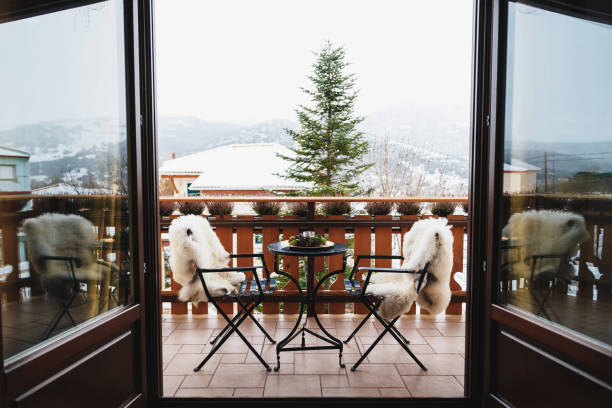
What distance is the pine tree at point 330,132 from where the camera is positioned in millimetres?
13359

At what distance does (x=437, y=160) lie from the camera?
8.69 m

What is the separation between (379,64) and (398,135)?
23.5 ft

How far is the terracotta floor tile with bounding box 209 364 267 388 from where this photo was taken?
230cm

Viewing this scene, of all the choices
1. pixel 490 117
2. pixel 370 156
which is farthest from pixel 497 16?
pixel 370 156

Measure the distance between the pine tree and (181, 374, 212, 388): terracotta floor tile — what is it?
11110 millimetres

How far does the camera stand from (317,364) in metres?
2.56

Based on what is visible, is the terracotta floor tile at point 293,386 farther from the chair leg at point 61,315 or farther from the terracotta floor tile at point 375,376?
the chair leg at point 61,315

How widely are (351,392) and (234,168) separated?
754 centimetres

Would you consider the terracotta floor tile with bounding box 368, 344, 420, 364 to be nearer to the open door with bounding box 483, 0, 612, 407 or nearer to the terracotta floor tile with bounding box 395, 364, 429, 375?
the terracotta floor tile with bounding box 395, 364, 429, 375

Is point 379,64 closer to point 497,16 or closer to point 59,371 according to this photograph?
point 497,16

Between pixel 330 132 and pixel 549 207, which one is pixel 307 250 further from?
pixel 330 132

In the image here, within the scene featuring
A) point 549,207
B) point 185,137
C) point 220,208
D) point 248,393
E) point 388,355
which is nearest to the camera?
point 549,207

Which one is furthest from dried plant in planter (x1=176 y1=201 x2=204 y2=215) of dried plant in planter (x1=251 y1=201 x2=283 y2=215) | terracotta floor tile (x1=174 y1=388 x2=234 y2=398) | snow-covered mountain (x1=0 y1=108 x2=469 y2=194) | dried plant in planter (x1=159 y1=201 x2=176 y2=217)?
terracotta floor tile (x1=174 y1=388 x2=234 y2=398)

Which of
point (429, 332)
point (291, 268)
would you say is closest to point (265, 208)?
point (291, 268)
